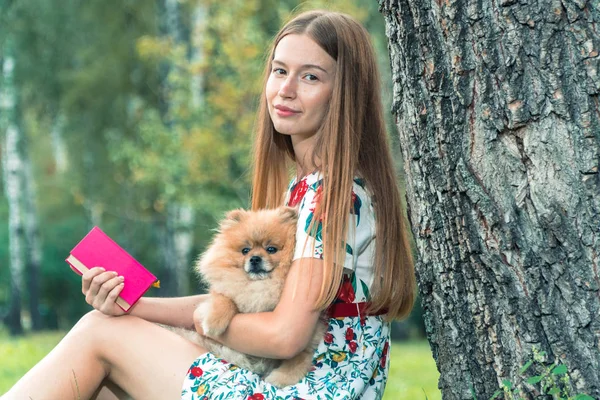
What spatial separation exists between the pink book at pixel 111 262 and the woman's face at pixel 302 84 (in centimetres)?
74

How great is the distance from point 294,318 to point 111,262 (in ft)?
2.68

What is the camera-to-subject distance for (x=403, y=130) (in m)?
2.54

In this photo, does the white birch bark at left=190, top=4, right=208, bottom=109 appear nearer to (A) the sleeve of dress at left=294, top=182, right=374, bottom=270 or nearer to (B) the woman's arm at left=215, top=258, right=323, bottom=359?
(A) the sleeve of dress at left=294, top=182, right=374, bottom=270

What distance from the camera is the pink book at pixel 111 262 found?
2.79 m

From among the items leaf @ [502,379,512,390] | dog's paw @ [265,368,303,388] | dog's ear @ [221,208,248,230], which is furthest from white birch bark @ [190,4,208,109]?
leaf @ [502,379,512,390]

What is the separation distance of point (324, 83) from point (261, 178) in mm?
623

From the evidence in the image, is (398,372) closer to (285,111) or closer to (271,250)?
(271,250)

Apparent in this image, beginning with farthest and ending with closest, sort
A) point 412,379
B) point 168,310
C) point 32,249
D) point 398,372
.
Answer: point 32,249 < point 398,372 < point 412,379 < point 168,310

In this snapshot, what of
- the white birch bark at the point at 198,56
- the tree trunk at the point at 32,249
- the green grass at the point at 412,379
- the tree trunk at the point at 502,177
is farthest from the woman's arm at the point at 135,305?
the tree trunk at the point at 32,249

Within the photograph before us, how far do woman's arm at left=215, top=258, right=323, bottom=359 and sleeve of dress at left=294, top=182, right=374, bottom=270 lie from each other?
43 millimetres

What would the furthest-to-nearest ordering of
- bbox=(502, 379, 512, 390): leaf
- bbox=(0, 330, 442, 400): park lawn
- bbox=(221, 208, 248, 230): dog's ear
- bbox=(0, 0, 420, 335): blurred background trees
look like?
1. bbox=(0, 0, 420, 335): blurred background trees
2. bbox=(0, 330, 442, 400): park lawn
3. bbox=(221, 208, 248, 230): dog's ear
4. bbox=(502, 379, 512, 390): leaf

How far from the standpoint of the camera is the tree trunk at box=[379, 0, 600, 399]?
Answer: 213cm

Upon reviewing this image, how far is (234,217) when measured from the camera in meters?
3.04

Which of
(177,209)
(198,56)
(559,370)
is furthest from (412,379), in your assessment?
(198,56)
